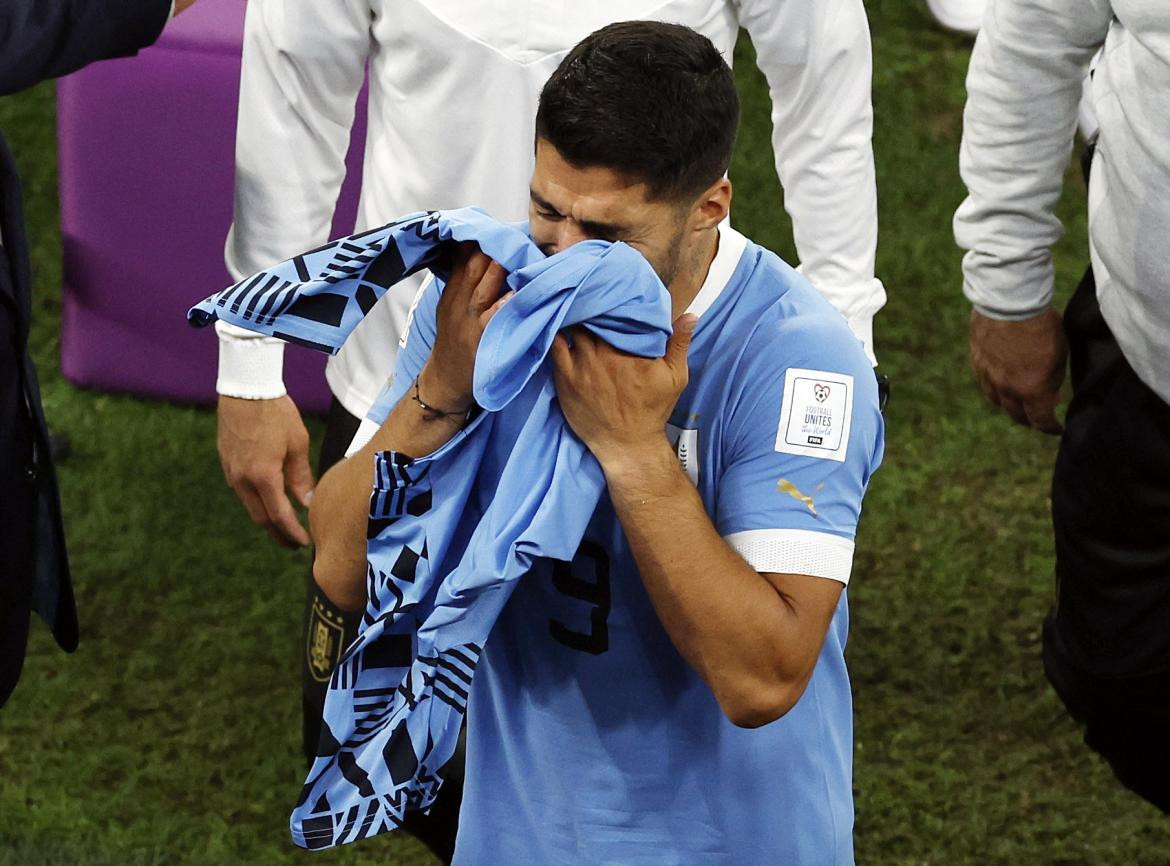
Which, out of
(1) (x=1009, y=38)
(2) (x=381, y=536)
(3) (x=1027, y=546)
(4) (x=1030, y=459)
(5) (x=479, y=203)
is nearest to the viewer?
(2) (x=381, y=536)

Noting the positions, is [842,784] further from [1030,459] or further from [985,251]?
[1030,459]

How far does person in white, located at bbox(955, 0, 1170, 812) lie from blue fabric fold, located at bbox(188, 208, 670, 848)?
1126 mm

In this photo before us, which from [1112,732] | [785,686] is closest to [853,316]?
[1112,732]

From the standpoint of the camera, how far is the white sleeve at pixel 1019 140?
2.92m

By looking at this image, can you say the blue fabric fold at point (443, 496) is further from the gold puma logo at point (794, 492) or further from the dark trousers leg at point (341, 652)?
the dark trousers leg at point (341, 652)

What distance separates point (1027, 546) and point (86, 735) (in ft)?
7.46

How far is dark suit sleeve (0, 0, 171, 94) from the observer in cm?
263

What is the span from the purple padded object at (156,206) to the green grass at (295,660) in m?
0.15

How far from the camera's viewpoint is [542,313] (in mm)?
1818

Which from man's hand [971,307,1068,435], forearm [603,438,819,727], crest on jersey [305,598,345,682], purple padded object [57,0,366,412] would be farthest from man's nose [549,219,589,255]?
purple padded object [57,0,366,412]

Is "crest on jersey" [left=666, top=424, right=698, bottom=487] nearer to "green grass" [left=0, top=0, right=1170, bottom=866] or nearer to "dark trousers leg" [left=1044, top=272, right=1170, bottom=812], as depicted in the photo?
"dark trousers leg" [left=1044, top=272, right=1170, bottom=812]

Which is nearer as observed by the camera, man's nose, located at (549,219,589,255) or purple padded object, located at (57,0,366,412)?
man's nose, located at (549,219,589,255)

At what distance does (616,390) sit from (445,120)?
97 centimetres

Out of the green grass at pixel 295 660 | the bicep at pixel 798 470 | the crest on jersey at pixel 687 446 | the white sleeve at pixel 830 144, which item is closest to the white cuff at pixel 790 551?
the bicep at pixel 798 470
